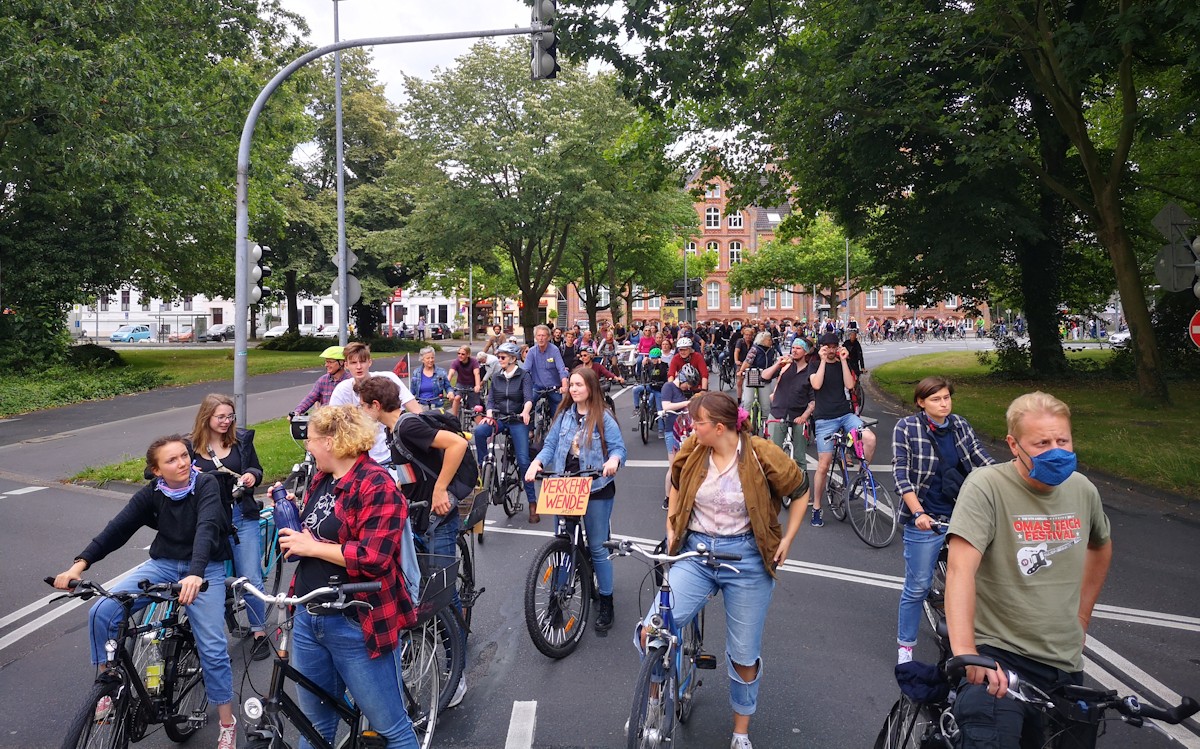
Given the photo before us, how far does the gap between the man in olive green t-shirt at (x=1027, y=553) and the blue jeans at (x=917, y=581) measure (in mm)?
2078

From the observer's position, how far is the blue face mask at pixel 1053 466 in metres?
2.71

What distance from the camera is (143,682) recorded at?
3.93 m

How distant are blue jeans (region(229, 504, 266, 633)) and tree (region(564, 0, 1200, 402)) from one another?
7.94 metres

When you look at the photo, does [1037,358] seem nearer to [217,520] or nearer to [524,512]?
[524,512]

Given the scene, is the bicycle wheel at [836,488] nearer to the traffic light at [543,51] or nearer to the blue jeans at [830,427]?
the blue jeans at [830,427]

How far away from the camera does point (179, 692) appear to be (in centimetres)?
420

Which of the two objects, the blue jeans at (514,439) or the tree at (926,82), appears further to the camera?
the tree at (926,82)

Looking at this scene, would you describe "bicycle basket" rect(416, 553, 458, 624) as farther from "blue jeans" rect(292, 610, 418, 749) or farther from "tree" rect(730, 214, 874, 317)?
"tree" rect(730, 214, 874, 317)

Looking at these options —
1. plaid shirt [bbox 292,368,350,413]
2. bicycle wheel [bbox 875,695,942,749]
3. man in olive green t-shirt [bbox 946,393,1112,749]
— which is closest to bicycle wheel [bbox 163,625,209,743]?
bicycle wheel [bbox 875,695,942,749]

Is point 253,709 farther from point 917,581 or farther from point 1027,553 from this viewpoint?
point 917,581

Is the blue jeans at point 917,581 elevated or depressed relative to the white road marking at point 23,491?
elevated

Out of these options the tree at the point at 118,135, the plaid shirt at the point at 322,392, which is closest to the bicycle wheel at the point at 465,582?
the plaid shirt at the point at 322,392

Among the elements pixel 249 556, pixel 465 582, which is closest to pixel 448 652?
pixel 465 582

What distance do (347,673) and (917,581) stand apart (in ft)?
10.7
